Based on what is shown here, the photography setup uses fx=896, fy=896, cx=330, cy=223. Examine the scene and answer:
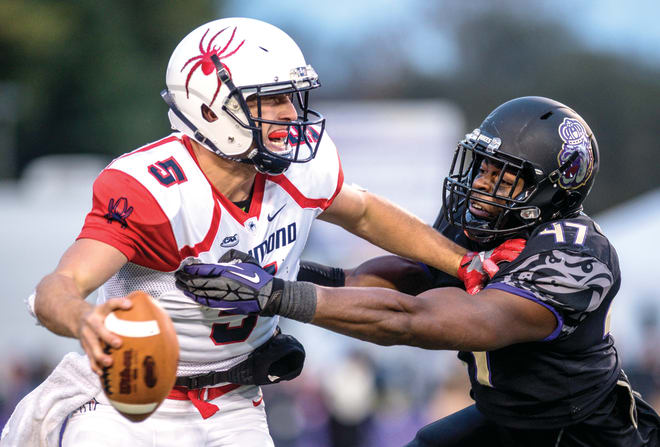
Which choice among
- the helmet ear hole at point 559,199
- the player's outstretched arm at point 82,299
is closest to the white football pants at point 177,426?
the player's outstretched arm at point 82,299

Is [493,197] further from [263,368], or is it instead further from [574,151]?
[263,368]

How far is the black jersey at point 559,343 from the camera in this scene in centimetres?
359

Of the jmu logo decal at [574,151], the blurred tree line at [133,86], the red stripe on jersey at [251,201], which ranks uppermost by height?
the jmu logo decal at [574,151]

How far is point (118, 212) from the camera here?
3275 millimetres

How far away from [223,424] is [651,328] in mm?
6994

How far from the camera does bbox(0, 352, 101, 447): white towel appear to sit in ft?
11.7

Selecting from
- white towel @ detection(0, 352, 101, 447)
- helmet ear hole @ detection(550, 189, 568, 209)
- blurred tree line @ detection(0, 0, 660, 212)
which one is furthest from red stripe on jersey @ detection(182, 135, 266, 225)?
blurred tree line @ detection(0, 0, 660, 212)

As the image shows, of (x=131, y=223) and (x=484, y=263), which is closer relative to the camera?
(x=131, y=223)

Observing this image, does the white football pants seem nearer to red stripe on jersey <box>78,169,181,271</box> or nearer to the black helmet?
red stripe on jersey <box>78,169,181,271</box>

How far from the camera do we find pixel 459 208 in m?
4.14

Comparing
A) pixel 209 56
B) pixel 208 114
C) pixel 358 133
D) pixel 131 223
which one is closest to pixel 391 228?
pixel 208 114

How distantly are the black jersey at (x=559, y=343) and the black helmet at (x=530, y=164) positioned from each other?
12 cm

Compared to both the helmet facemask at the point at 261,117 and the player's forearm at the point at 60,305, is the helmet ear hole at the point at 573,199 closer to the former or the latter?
the helmet facemask at the point at 261,117

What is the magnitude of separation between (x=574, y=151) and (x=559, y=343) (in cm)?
84
